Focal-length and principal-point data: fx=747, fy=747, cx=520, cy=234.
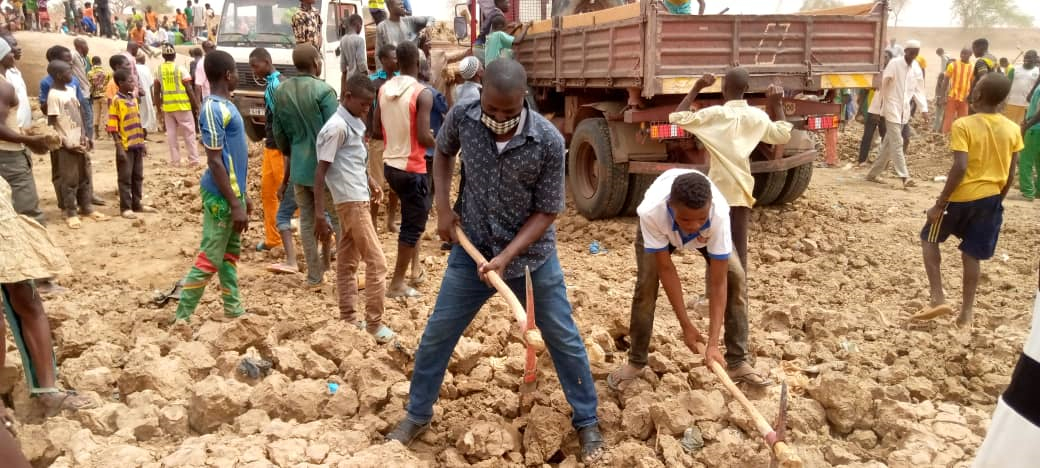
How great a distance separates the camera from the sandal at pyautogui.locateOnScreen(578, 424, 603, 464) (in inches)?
119

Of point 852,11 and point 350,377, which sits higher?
point 852,11

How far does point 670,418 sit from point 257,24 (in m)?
10.2

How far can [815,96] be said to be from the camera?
6961 mm

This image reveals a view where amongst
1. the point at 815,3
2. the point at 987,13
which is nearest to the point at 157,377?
the point at 987,13

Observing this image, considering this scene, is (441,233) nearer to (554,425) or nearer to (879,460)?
(554,425)

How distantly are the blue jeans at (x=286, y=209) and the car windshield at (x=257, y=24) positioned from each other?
638 cm

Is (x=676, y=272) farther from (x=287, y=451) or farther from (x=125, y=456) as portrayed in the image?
(x=125, y=456)

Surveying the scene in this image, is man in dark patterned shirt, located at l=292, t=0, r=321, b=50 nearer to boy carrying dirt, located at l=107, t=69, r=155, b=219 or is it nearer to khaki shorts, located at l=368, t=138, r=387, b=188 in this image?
boy carrying dirt, located at l=107, t=69, r=155, b=219

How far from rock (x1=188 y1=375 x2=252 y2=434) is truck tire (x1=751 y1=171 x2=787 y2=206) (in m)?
5.50

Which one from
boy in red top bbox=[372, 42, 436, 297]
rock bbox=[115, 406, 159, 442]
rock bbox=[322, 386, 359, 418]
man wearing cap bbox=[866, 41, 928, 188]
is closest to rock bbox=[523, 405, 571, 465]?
rock bbox=[322, 386, 359, 418]

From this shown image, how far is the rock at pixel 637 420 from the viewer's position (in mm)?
3166

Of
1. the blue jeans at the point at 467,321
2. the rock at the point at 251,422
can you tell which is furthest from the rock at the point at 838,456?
the rock at the point at 251,422

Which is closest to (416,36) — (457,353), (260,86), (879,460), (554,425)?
(260,86)

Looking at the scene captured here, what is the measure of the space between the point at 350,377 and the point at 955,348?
128 inches
